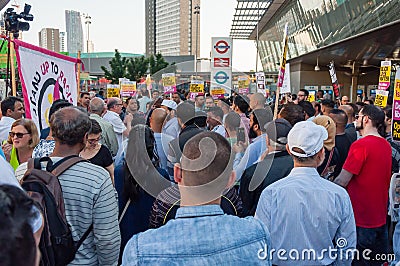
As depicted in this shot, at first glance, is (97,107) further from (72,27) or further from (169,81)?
(72,27)

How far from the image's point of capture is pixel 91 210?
7.95 feet

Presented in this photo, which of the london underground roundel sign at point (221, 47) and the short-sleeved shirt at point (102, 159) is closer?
the short-sleeved shirt at point (102, 159)

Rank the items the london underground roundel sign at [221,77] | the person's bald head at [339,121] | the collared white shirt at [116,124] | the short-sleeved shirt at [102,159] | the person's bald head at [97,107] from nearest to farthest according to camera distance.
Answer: the short-sleeved shirt at [102,159]
the person's bald head at [339,121]
the person's bald head at [97,107]
the collared white shirt at [116,124]
the london underground roundel sign at [221,77]

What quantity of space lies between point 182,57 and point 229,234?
5739 cm

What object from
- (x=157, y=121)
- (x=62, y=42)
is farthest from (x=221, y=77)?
(x=62, y=42)

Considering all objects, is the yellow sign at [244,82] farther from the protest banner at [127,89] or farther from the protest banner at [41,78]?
the protest banner at [41,78]

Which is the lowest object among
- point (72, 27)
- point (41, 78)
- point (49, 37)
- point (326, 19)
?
point (41, 78)

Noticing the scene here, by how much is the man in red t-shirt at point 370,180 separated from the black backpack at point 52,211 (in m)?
2.57

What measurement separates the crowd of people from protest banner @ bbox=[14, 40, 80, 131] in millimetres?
333

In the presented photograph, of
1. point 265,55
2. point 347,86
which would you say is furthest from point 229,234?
point 265,55

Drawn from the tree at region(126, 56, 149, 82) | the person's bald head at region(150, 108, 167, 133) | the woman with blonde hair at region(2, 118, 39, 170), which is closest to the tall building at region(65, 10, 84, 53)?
the tree at region(126, 56, 149, 82)

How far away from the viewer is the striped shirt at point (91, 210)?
2371 mm

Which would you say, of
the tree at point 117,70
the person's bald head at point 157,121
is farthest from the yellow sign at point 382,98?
the tree at point 117,70

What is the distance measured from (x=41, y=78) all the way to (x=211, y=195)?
12.3ft
